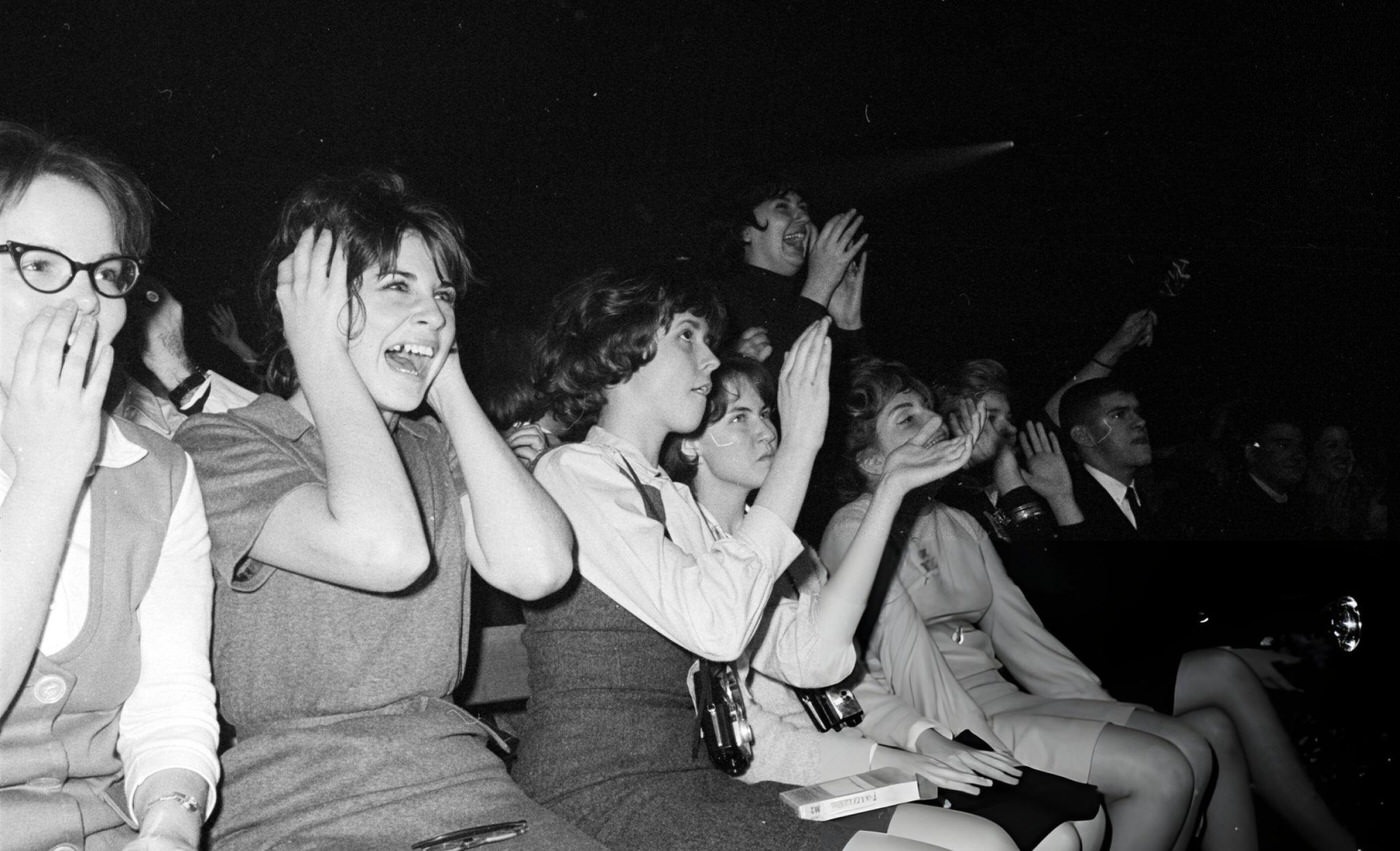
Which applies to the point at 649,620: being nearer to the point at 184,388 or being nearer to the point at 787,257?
the point at 184,388

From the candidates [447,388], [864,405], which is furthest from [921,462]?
[447,388]

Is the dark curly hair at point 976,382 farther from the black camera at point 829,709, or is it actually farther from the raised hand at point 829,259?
the black camera at point 829,709

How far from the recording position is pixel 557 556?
1.24 m

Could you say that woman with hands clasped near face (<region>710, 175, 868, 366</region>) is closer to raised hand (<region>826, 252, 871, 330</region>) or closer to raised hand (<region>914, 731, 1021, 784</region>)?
raised hand (<region>826, 252, 871, 330</region>)

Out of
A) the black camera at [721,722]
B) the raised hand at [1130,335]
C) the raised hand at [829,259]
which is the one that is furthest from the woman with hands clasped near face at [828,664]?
the raised hand at [1130,335]

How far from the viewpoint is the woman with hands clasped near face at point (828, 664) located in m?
1.47

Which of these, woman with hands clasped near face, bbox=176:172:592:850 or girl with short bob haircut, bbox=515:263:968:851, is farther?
girl with short bob haircut, bbox=515:263:968:851

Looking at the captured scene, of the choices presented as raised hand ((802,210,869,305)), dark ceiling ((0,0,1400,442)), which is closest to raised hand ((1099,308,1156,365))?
dark ceiling ((0,0,1400,442))

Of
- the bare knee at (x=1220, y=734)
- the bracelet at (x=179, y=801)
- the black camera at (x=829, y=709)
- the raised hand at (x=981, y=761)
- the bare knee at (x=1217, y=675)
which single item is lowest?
the bare knee at (x=1220, y=734)

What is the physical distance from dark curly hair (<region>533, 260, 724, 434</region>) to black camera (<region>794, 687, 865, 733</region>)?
1.92 feet

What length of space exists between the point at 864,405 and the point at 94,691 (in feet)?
5.48

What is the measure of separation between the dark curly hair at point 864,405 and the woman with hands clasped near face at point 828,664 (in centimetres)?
44

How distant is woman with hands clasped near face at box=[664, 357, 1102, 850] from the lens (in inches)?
57.9

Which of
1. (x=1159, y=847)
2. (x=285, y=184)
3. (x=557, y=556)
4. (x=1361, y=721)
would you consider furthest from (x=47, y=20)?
(x=1361, y=721)
